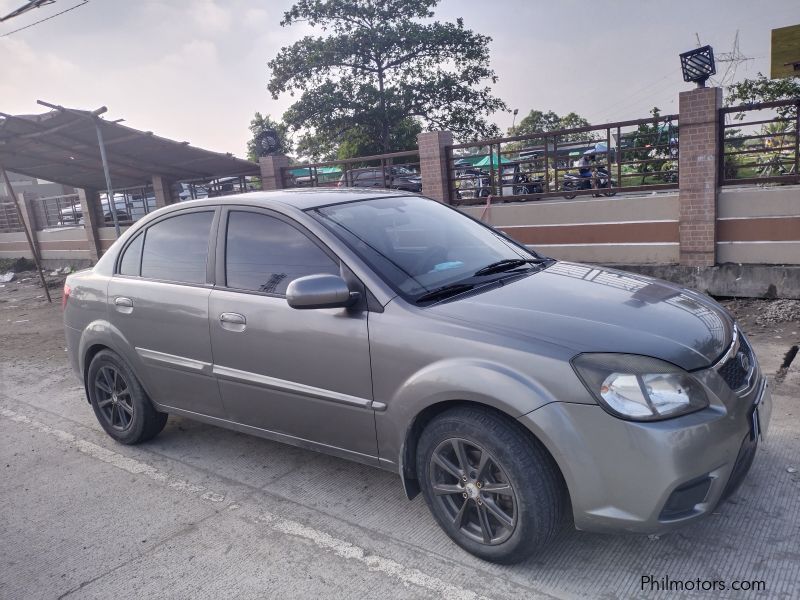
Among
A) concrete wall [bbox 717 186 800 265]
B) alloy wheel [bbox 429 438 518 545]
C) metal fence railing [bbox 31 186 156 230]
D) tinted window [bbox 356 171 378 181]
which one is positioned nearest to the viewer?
alloy wheel [bbox 429 438 518 545]

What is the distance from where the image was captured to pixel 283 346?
333cm

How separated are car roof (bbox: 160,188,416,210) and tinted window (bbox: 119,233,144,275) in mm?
547

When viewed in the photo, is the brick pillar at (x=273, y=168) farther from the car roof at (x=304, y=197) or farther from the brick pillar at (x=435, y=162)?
the car roof at (x=304, y=197)

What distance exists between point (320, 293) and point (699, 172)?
6.57 m

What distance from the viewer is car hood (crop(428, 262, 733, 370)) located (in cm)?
253

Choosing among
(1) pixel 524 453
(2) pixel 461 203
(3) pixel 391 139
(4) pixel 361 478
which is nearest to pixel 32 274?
(2) pixel 461 203

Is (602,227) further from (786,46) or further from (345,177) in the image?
(345,177)

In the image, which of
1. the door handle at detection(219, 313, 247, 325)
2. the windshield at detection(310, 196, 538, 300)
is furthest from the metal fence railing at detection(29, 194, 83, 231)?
the windshield at detection(310, 196, 538, 300)

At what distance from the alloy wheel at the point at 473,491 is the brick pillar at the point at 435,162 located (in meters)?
8.13

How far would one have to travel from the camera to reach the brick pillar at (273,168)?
1309 centimetres

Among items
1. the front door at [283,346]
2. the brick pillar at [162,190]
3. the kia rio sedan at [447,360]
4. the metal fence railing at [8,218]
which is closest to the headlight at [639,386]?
the kia rio sedan at [447,360]

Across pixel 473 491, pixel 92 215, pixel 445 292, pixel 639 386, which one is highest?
pixel 92 215

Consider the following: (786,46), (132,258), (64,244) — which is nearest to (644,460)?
(132,258)

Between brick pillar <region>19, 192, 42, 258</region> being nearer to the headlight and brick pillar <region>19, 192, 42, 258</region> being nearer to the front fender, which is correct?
the front fender
